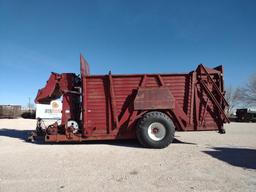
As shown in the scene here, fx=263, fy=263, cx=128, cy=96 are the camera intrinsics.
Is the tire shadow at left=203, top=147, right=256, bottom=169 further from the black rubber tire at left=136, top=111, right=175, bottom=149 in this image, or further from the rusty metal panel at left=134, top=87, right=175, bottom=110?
the rusty metal panel at left=134, top=87, right=175, bottom=110

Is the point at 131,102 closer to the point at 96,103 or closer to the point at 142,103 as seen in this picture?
the point at 142,103

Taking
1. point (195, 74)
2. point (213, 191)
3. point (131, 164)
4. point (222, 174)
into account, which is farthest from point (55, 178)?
point (195, 74)

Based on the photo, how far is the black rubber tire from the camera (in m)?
9.02

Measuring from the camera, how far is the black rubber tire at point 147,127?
9016 mm

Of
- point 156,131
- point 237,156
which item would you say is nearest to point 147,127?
point 156,131

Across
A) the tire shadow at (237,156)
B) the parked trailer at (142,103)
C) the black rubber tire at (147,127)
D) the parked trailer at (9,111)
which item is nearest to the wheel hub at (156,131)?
the black rubber tire at (147,127)

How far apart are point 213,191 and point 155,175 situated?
136 cm

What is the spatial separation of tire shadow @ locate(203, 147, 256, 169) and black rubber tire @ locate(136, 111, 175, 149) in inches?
56.8

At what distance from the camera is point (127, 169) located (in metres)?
6.09

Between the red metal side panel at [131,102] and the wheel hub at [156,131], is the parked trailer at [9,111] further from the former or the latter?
the wheel hub at [156,131]

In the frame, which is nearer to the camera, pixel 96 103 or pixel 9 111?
pixel 96 103

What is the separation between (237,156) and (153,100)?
3.31 metres

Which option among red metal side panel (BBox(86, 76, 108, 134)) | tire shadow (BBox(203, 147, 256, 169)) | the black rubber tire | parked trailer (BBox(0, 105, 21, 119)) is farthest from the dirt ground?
parked trailer (BBox(0, 105, 21, 119))

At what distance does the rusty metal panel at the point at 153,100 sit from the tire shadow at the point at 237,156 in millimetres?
2226
